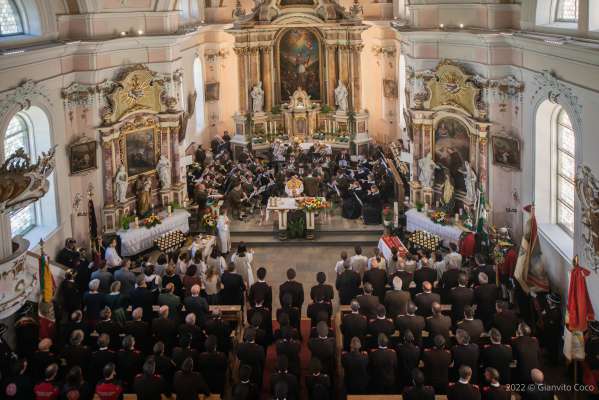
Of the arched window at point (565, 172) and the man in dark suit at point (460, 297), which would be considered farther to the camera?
the arched window at point (565, 172)

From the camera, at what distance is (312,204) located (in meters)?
25.7

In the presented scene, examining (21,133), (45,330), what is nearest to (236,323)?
(45,330)

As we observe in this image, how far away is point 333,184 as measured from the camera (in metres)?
28.6

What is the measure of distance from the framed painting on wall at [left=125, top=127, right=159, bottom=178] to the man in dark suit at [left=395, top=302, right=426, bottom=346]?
13.7 metres

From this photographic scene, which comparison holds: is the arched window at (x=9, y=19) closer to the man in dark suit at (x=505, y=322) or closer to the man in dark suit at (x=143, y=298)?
the man in dark suit at (x=143, y=298)

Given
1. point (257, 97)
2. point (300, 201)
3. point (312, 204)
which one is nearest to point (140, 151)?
point (300, 201)

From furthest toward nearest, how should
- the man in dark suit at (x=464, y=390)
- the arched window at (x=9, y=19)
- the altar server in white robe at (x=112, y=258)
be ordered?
the altar server in white robe at (x=112, y=258), the arched window at (x=9, y=19), the man in dark suit at (x=464, y=390)

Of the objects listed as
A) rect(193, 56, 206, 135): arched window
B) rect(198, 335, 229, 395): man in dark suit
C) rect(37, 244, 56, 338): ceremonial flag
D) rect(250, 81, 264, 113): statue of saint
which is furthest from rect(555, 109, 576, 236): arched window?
rect(193, 56, 206, 135): arched window

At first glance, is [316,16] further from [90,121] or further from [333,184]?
[90,121]

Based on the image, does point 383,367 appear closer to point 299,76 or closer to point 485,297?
point 485,297

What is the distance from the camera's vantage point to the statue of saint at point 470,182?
23562 mm

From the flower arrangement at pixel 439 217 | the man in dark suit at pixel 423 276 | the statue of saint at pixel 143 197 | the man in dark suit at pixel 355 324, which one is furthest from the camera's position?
the statue of saint at pixel 143 197

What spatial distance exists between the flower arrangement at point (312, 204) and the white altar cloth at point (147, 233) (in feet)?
13.7

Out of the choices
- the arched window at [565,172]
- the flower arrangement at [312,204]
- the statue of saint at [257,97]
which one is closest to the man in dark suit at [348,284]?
the arched window at [565,172]
